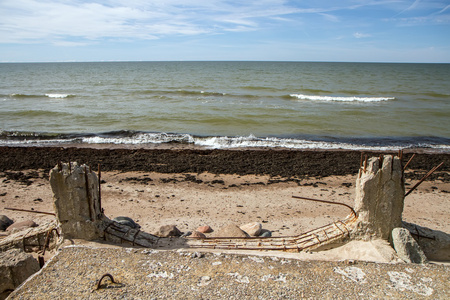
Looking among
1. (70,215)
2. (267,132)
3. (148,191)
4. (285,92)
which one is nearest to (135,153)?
(148,191)

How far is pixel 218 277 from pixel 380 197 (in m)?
3.16

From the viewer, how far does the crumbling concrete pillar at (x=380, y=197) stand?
5480 millimetres

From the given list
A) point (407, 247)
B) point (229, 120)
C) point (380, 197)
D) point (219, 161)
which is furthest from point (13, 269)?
point (229, 120)

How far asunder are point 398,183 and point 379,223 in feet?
2.58

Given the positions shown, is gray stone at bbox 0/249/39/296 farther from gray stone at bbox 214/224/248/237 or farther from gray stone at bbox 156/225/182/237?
gray stone at bbox 214/224/248/237

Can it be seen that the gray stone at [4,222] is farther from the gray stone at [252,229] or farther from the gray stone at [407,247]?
the gray stone at [407,247]

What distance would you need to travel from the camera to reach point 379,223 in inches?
222

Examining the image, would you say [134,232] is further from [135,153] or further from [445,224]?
[135,153]

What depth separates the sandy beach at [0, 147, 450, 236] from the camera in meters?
9.60

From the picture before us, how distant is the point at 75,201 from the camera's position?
5.55m

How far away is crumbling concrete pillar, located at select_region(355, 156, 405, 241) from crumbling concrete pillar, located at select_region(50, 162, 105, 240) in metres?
4.75

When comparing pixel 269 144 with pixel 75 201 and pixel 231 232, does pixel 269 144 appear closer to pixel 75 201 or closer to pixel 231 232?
pixel 231 232

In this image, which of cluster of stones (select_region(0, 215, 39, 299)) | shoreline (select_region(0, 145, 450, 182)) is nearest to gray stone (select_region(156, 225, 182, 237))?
cluster of stones (select_region(0, 215, 39, 299))

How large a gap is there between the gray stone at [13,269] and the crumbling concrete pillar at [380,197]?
17.9 ft
